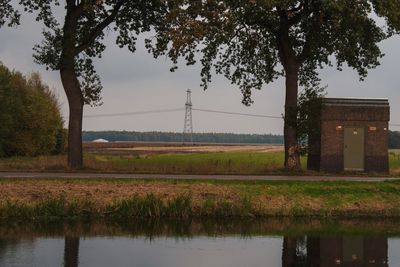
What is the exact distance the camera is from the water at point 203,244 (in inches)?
521

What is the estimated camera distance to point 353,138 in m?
32.8

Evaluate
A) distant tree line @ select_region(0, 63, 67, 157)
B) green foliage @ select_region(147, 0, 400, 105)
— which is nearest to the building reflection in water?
green foliage @ select_region(147, 0, 400, 105)

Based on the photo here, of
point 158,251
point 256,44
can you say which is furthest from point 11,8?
point 158,251

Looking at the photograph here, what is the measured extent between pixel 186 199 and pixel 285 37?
15.3 m

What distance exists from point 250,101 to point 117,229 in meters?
20.6

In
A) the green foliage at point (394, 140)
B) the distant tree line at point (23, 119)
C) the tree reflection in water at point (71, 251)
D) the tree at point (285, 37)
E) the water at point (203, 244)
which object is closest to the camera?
the tree reflection in water at point (71, 251)

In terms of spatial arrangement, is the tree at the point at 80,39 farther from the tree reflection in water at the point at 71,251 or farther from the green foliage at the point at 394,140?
the green foliage at the point at 394,140

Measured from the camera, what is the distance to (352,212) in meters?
21.3

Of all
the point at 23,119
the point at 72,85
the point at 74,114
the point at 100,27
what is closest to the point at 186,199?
the point at 74,114

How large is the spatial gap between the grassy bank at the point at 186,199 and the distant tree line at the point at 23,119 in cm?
3224

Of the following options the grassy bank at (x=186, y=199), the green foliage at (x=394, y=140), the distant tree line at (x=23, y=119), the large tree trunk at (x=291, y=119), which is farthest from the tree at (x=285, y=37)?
the green foliage at (x=394, y=140)

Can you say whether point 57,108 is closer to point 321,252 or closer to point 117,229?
point 117,229

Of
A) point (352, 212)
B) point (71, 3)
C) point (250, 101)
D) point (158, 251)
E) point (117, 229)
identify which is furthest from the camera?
point (250, 101)

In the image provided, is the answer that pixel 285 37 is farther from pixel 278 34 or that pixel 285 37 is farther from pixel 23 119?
pixel 23 119
